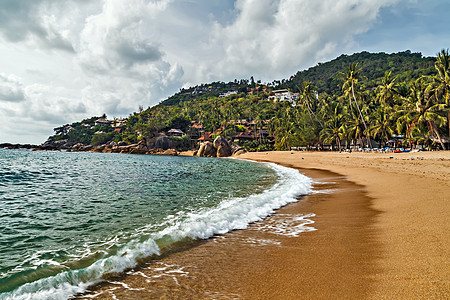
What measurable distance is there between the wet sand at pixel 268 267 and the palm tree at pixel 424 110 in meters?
35.9

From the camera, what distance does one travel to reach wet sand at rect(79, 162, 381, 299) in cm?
346

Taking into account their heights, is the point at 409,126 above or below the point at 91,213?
above

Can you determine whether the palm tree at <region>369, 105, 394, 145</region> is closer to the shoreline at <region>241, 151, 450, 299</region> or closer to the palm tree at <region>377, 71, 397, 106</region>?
the palm tree at <region>377, 71, 397, 106</region>

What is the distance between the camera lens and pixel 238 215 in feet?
25.8

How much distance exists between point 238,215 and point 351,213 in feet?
12.1

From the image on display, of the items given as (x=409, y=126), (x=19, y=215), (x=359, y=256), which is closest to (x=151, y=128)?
(x=409, y=126)

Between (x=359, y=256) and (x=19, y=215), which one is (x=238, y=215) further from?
(x=19, y=215)

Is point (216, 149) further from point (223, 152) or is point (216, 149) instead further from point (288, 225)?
point (288, 225)

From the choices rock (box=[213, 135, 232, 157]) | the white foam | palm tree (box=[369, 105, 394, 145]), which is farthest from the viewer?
rock (box=[213, 135, 232, 157])

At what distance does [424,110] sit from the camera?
33375mm

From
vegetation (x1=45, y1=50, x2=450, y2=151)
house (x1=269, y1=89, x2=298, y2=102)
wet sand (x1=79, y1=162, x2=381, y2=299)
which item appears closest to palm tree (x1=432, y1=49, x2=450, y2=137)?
vegetation (x1=45, y1=50, x2=450, y2=151)

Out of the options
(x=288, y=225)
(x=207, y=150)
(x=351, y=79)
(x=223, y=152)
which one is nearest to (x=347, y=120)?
(x=351, y=79)

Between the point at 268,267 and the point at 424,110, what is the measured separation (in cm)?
4071

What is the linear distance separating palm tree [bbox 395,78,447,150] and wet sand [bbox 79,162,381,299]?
3587cm
